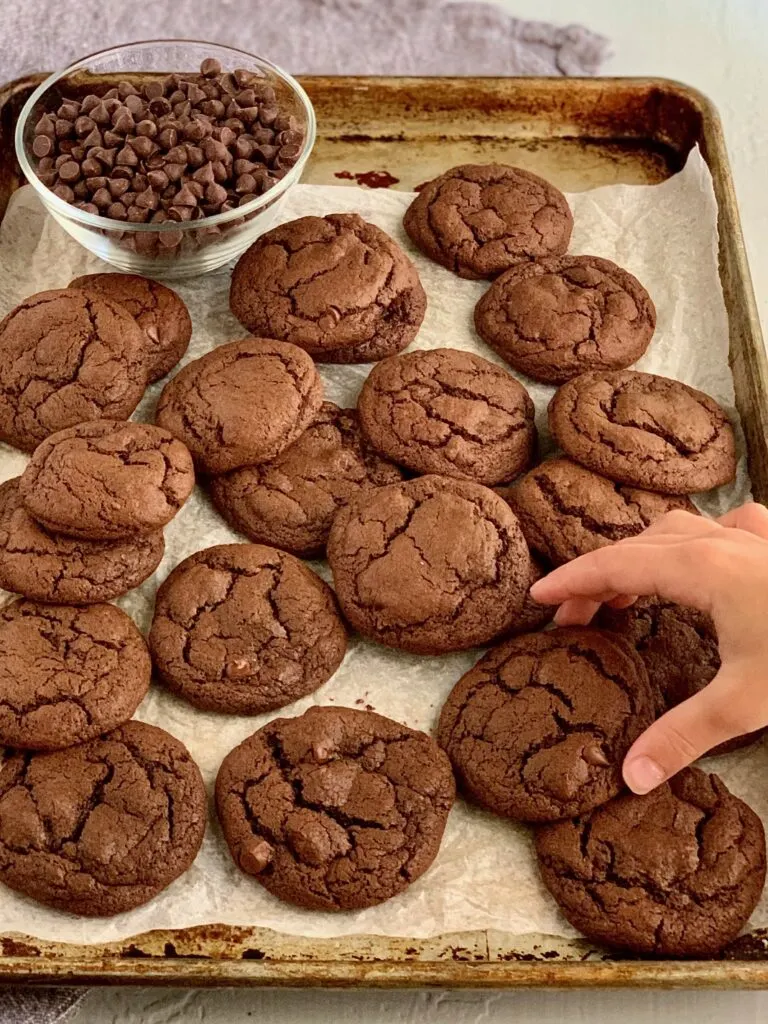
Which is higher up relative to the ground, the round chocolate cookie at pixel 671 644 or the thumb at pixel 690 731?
the thumb at pixel 690 731

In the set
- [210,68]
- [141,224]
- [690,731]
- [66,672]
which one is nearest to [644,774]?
[690,731]

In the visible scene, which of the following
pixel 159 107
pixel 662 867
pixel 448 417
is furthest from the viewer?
pixel 159 107

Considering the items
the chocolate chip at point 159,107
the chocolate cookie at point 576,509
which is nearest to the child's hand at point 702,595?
the chocolate cookie at point 576,509

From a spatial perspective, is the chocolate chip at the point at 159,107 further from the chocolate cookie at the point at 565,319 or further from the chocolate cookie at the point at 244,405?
the chocolate cookie at the point at 565,319

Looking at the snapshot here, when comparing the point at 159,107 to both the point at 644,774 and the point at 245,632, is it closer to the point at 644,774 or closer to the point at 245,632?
the point at 245,632

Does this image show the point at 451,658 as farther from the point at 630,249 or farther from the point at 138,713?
the point at 630,249

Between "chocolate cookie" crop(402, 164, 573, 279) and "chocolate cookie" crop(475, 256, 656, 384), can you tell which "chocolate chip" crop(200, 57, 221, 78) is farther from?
"chocolate cookie" crop(475, 256, 656, 384)
